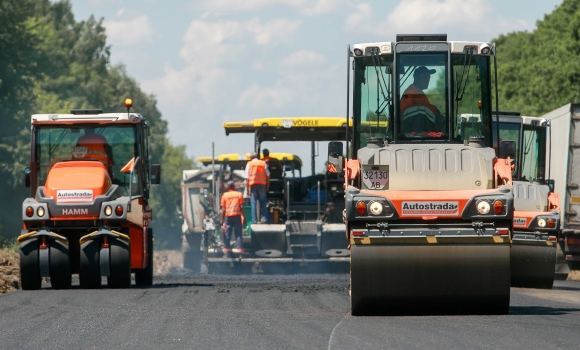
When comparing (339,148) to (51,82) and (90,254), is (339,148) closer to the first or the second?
(90,254)

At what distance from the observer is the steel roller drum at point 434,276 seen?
10477 millimetres

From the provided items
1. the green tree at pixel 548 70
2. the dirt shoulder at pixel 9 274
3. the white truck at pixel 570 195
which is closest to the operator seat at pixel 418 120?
the dirt shoulder at pixel 9 274

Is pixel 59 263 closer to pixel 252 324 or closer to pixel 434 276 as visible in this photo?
pixel 252 324

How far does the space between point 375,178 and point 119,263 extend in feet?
17.4

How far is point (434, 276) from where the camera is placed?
10.5 meters

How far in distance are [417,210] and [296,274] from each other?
1090 cm

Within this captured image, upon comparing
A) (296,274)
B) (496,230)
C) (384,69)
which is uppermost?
(384,69)

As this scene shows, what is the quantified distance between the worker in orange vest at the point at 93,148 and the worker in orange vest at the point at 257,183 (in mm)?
4570

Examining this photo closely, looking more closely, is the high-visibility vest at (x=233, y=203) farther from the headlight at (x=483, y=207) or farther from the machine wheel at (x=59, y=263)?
the headlight at (x=483, y=207)

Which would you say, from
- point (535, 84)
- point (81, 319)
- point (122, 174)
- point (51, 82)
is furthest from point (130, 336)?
point (51, 82)

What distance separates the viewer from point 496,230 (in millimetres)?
10531

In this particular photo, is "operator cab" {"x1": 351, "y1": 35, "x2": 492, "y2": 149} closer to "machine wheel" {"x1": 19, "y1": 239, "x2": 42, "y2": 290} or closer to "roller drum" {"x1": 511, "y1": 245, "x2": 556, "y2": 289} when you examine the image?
"roller drum" {"x1": 511, "y1": 245, "x2": 556, "y2": 289}

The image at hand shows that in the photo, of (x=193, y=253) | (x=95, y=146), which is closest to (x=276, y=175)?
(x=95, y=146)

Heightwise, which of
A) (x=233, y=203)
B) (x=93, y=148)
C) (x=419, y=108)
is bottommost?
(x=233, y=203)
